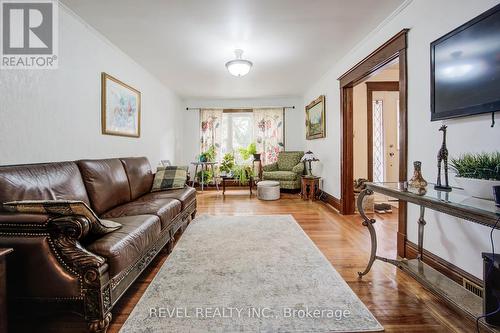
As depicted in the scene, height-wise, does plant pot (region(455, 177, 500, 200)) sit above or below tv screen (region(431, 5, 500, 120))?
below

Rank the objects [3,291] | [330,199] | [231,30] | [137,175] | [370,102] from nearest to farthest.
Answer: [3,291] → [231,30] → [137,175] → [330,199] → [370,102]

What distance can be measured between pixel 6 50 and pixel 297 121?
5.72 metres

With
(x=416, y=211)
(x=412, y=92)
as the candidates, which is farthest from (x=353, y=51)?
(x=416, y=211)

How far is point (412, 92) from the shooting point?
2.24 m

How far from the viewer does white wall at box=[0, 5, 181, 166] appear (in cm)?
187

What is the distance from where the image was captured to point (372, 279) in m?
1.92

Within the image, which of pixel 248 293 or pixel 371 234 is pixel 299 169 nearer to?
pixel 371 234

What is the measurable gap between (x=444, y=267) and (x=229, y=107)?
5.73 metres

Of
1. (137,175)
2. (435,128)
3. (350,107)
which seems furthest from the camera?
(350,107)

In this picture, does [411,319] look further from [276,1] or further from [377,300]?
[276,1]

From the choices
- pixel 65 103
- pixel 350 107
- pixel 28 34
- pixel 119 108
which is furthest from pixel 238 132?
pixel 28 34

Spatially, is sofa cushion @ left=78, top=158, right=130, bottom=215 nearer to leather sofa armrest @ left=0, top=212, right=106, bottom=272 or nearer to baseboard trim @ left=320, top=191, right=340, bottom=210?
leather sofa armrest @ left=0, top=212, right=106, bottom=272

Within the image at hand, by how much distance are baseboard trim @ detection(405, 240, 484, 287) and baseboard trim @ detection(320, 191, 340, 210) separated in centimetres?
181

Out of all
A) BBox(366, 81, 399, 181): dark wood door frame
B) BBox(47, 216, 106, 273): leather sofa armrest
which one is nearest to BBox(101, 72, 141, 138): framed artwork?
BBox(47, 216, 106, 273): leather sofa armrest
